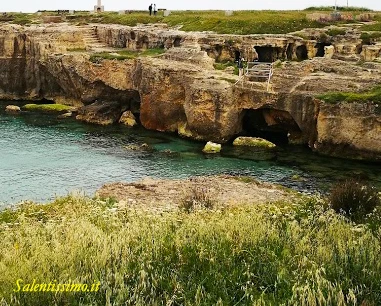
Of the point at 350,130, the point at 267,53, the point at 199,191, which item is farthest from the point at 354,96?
the point at 199,191

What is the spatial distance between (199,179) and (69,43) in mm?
33893

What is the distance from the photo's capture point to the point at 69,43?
59.7 m

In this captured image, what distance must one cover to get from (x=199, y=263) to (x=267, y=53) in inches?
1627

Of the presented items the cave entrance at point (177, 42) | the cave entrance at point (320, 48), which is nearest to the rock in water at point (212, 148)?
the cave entrance at point (320, 48)

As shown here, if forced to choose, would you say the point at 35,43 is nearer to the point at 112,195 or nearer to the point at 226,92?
the point at 226,92

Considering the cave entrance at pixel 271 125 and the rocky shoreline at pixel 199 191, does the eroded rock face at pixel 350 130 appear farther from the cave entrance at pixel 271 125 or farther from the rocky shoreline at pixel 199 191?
the rocky shoreline at pixel 199 191

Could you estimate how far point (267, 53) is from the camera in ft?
172

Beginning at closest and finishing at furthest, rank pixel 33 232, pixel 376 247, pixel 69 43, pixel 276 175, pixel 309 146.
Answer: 1. pixel 376 247
2. pixel 33 232
3. pixel 276 175
4. pixel 309 146
5. pixel 69 43

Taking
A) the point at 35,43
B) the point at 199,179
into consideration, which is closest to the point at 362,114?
the point at 199,179

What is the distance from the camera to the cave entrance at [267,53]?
51.8 meters

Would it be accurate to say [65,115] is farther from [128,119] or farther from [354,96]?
[354,96]

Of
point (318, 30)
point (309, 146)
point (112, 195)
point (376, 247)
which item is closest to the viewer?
point (376, 247)

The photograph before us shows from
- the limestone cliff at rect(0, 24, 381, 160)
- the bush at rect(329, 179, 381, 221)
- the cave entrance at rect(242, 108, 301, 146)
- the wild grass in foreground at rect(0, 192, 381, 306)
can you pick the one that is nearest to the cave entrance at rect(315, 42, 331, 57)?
the limestone cliff at rect(0, 24, 381, 160)

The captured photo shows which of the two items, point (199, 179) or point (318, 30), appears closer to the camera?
point (199, 179)
